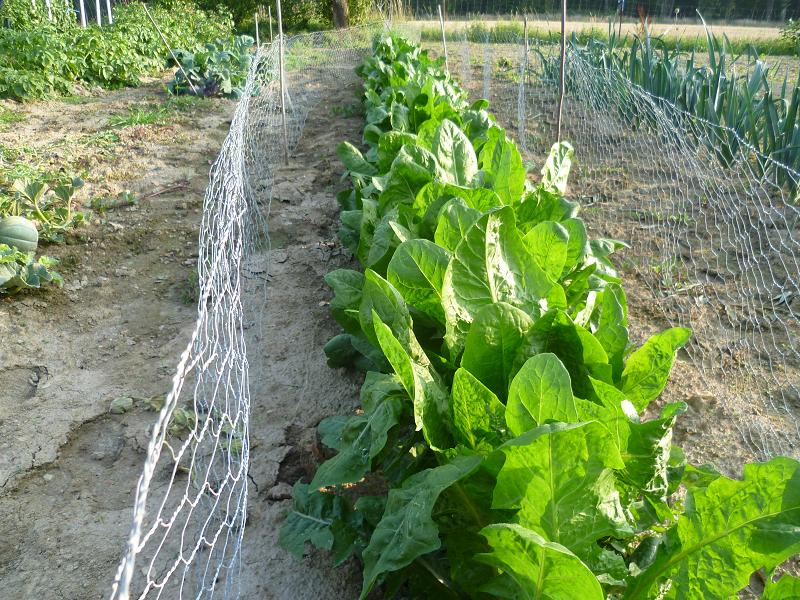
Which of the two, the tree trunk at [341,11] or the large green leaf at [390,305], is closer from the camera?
the large green leaf at [390,305]

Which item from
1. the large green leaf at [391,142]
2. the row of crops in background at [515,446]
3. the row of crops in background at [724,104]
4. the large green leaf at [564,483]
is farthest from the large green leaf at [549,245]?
the row of crops in background at [724,104]

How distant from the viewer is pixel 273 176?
657 cm

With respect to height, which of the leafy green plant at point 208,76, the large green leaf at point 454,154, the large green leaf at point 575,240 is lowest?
the large green leaf at point 575,240

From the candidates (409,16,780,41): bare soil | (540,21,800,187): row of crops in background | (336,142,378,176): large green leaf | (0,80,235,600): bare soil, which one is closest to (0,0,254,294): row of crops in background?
(0,80,235,600): bare soil

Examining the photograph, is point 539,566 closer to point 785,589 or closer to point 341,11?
point 785,589

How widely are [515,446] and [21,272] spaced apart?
13.3 feet

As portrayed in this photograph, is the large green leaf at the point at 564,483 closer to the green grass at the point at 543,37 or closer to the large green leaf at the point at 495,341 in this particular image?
the large green leaf at the point at 495,341

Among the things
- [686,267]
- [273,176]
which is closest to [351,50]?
[273,176]

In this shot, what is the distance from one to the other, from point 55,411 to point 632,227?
4.02 m

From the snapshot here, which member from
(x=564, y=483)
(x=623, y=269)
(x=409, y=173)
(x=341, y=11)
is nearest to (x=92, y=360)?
(x=409, y=173)

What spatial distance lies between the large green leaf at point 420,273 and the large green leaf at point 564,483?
2.41ft

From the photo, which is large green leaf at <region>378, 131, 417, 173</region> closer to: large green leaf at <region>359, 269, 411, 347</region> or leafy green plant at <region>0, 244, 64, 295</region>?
large green leaf at <region>359, 269, 411, 347</region>

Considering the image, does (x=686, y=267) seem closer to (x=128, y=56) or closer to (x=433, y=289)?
(x=433, y=289)

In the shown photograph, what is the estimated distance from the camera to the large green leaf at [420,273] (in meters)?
2.07
